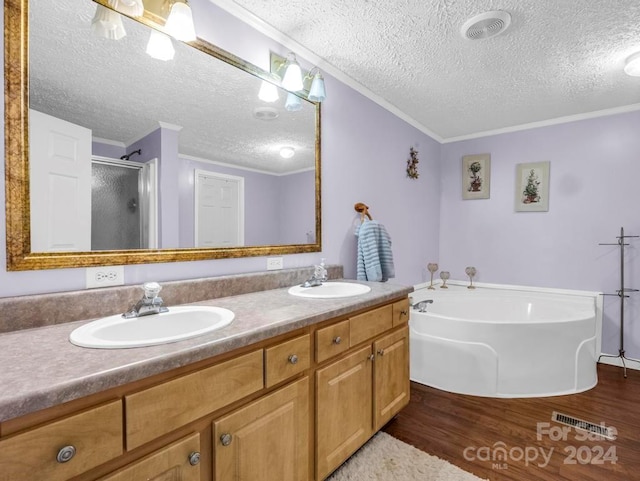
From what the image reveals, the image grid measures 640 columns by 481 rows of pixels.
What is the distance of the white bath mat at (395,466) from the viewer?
4.99ft

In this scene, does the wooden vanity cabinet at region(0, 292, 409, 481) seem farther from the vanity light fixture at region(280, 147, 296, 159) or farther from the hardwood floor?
the vanity light fixture at region(280, 147, 296, 159)

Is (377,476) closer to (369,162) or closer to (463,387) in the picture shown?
(463,387)

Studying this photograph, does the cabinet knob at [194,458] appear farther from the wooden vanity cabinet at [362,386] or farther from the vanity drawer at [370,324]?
the vanity drawer at [370,324]

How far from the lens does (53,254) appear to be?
111cm

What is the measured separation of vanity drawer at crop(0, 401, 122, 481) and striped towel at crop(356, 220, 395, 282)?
1.73 m

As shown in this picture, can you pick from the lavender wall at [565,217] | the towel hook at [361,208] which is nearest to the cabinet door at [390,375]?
the towel hook at [361,208]

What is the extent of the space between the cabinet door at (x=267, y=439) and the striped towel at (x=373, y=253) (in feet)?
3.74

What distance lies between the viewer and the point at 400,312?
1.85 metres

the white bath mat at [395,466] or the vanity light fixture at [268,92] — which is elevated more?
the vanity light fixture at [268,92]

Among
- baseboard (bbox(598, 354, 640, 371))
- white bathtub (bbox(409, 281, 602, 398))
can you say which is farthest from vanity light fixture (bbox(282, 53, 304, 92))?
baseboard (bbox(598, 354, 640, 371))

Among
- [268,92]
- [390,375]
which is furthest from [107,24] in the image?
[390,375]

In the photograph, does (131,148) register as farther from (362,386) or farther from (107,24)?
(362,386)

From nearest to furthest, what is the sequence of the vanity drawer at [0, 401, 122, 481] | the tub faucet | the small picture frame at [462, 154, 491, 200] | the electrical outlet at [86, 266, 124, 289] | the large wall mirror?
the vanity drawer at [0, 401, 122, 481], the large wall mirror, the electrical outlet at [86, 266, 124, 289], the tub faucet, the small picture frame at [462, 154, 491, 200]

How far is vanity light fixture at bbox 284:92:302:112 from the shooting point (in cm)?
194
